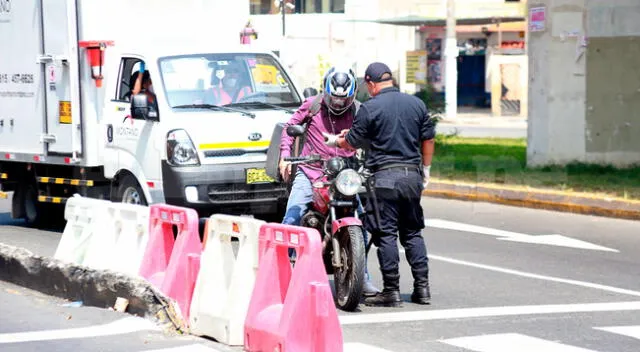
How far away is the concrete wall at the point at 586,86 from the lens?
20.1 meters

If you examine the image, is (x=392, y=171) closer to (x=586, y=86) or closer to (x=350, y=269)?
(x=350, y=269)

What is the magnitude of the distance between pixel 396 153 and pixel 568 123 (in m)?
11.3

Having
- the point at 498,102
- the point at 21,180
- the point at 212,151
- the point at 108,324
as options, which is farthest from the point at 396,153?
the point at 498,102

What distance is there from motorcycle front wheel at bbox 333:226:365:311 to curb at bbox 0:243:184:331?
4.48ft

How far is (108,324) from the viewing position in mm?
8984

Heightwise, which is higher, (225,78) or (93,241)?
(225,78)

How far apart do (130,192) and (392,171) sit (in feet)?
15.9

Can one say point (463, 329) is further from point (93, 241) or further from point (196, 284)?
point (93, 241)

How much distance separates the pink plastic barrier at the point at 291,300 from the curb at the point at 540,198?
28.9 ft

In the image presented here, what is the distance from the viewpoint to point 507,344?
322 inches

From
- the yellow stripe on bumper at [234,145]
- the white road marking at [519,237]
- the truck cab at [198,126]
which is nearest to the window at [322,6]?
the white road marking at [519,237]

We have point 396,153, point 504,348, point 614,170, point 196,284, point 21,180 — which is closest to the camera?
point 504,348

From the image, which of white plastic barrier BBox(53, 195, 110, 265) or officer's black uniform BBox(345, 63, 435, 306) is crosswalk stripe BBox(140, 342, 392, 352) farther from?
white plastic barrier BBox(53, 195, 110, 265)

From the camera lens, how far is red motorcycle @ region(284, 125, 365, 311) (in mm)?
9281
